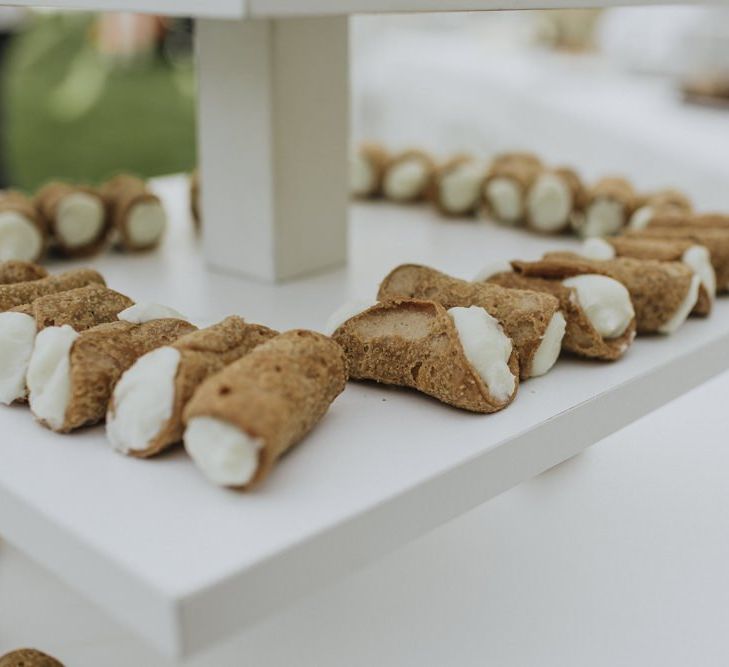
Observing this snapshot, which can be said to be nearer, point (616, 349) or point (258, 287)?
point (616, 349)

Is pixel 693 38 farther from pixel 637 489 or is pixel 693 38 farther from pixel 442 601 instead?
pixel 442 601

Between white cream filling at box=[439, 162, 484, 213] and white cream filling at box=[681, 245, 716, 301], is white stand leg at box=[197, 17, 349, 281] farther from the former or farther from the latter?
white cream filling at box=[681, 245, 716, 301]

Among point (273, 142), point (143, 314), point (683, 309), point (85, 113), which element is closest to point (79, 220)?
point (273, 142)

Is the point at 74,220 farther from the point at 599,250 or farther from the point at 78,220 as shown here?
the point at 599,250

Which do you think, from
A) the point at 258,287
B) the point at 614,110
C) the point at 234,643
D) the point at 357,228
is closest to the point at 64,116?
the point at 614,110

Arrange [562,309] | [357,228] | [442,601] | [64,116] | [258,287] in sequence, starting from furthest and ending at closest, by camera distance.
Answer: [64,116] < [357,228] < [258,287] < [442,601] < [562,309]

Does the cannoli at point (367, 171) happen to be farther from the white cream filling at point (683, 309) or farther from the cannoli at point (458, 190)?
the white cream filling at point (683, 309)

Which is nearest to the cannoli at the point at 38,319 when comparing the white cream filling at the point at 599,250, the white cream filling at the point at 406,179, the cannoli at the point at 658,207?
the white cream filling at the point at 599,250
